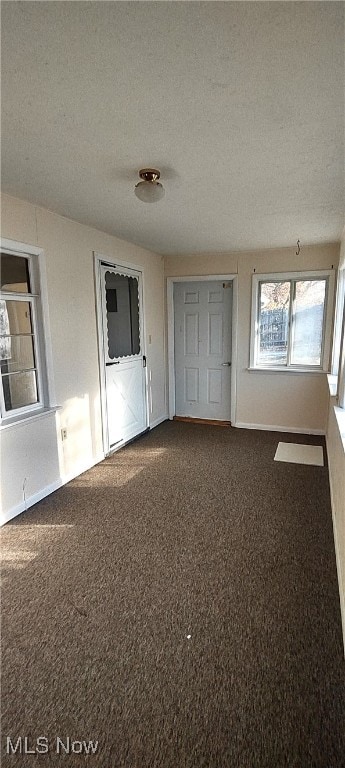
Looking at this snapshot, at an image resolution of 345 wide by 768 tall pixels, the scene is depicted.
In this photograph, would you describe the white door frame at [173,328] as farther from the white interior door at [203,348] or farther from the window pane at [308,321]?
the window pane at [308,321]

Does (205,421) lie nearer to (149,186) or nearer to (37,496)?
(37,496)

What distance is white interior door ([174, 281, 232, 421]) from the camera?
482cm

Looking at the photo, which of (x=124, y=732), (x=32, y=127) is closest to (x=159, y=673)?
(x=124, y=732)

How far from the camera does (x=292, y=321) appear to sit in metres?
4.45

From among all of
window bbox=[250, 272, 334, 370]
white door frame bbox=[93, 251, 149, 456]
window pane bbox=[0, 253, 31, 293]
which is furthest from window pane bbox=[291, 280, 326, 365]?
window pane bbox=[0, 253, 31, 293]

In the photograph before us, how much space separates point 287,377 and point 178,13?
3.91 metres

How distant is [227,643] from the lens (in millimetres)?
1602

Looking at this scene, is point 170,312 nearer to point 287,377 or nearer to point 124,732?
point 287,377

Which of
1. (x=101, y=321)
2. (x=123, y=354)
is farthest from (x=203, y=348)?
(x=101, y=321)

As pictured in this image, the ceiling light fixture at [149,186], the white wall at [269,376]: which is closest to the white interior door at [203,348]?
the white wall at [269,376]

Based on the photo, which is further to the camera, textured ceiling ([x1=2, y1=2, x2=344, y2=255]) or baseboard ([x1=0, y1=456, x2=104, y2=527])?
baseboard ([x1=0, y1=456, x2=104, y2=527])

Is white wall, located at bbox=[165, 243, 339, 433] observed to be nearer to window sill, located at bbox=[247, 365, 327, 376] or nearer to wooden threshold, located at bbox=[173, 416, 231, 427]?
window sill, located at bbox=[247, 365, 327, 376]

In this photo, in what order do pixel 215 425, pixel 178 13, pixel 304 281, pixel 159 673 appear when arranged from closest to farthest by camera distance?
pixel 178 13
pixel 159 673
pixel 304 281
pixel 215 425

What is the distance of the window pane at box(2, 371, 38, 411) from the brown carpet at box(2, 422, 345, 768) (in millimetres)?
850
